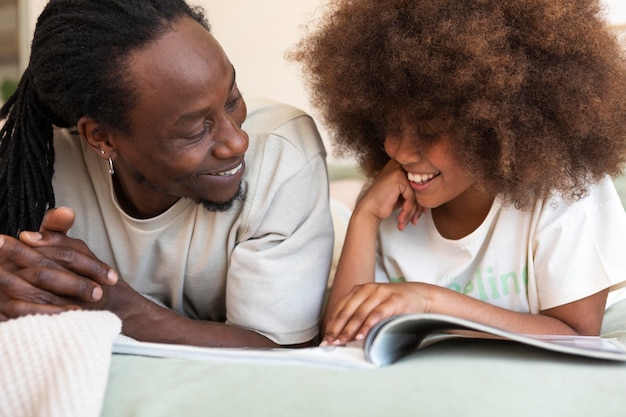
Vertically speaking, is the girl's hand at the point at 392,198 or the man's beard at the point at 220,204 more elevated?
the girl's hand at the point at 392,198

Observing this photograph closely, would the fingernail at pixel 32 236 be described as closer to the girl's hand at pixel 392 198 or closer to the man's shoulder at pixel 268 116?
the man's shoulder at pixel 268 116

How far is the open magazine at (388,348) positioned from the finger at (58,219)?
0.25 metres

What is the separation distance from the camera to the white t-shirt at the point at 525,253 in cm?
117

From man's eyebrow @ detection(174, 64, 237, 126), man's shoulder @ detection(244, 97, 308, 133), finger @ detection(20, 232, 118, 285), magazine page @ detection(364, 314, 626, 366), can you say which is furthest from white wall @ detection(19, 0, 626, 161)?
magazine page @ detection(364, 314, 626, 366)

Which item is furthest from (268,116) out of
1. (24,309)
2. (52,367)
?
(52,367)

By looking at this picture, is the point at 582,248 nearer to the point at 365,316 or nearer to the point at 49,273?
the point at 365,316

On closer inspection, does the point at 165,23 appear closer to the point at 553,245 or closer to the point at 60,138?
the point at 60,138

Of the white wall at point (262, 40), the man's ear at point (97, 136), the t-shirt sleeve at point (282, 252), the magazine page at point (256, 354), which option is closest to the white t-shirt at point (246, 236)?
the t-shirt sleeve at point (282, 252)

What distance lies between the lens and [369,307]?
1.07m

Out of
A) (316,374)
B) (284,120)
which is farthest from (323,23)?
(316,374)

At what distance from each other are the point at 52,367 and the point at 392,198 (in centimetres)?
70

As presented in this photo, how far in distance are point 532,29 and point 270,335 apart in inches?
23.9

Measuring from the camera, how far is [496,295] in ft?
4.25

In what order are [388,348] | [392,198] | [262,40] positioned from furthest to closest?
[262,40]
[392,198]
[388,348]
